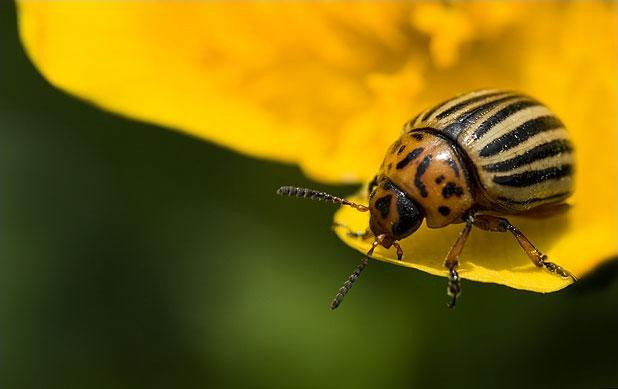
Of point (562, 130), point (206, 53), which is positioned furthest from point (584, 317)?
point (206, 53)

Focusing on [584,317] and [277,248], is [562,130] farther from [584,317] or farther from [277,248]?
[277,248]

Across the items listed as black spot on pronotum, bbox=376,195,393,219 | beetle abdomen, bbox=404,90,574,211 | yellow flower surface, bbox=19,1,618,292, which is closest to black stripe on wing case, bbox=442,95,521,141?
beetle abdomen, bbox=404,90,574,211

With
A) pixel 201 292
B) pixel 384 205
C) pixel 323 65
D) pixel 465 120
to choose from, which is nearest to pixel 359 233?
pixel 384 205

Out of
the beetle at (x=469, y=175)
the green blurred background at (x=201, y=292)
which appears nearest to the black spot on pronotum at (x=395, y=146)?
the beetle at (x=469, y=175)

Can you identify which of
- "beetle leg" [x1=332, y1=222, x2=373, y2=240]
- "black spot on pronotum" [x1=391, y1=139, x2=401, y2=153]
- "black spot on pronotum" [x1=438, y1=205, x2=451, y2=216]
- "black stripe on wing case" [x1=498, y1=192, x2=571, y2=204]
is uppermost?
"black stripe on wing case" [x1=498, y1=192, x2=571, y2=204]

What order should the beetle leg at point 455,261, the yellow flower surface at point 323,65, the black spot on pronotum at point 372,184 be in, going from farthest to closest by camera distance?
the yellow flower surface at point 323,65 < the black spot on pronotum at point 372,184 < the beetle leg at point 455,261

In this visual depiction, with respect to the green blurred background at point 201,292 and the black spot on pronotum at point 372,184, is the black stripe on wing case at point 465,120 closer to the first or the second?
the black spot on pronotum at point 372,184

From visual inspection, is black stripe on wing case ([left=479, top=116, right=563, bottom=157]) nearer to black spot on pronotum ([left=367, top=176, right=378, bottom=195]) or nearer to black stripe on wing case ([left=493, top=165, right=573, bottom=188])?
black stripe on wing case ([left=493, top=165, right=573, bottom=188])

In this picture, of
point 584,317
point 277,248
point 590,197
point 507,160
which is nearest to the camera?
point 507,160
